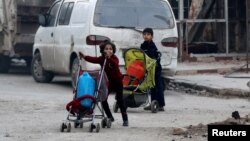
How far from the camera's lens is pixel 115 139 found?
11008 mm

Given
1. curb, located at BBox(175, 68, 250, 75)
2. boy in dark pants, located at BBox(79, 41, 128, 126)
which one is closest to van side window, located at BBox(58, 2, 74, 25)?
curb, located at BBox(175, 68, 250, 75)

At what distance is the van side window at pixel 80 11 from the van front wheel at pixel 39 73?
92.3 inches

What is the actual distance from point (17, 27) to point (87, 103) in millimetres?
10716

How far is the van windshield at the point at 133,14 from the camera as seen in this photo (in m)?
16.9

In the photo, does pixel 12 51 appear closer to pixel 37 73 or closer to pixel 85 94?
pixel 37 73

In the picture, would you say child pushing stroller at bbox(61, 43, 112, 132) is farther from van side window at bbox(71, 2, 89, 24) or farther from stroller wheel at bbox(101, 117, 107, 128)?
van side window at bbox(71, 2, 89, 24)

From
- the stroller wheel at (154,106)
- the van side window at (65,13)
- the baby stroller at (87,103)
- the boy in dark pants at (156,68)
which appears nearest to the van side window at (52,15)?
the van side window at (65,13)

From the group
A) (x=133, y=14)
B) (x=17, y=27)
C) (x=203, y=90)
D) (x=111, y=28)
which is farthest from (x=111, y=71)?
(x=17, y=27)

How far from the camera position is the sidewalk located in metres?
17.3

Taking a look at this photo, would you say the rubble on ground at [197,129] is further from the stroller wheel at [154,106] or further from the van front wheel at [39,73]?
the van front wheel at [39,73]

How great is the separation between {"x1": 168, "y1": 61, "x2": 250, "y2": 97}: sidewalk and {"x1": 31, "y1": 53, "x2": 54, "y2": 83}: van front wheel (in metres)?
2.85

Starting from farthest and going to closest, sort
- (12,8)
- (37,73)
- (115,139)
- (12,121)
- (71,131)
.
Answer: (12,8), (37,73), (12,121), (71,131), (115,139)

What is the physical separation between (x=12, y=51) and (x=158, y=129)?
10.7m

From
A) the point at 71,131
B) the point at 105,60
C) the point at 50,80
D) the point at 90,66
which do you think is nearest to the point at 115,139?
the point at 71,131
